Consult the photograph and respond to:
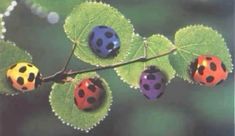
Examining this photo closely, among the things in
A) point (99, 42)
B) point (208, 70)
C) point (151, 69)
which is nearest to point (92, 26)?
point (99, 42)

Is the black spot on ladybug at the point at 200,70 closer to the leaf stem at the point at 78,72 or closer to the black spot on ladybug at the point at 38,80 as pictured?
the leaf stem at the point at 78,72

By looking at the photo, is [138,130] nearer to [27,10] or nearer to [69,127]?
[69,127]

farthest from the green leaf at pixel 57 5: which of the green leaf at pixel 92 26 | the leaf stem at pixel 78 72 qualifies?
the leaf stem at pixel 78 72

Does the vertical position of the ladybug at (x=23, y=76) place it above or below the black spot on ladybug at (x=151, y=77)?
below

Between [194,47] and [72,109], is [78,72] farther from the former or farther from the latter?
[194,47]

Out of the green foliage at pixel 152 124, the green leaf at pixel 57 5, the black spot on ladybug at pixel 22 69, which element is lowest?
the green foliage at pixel 152 124
